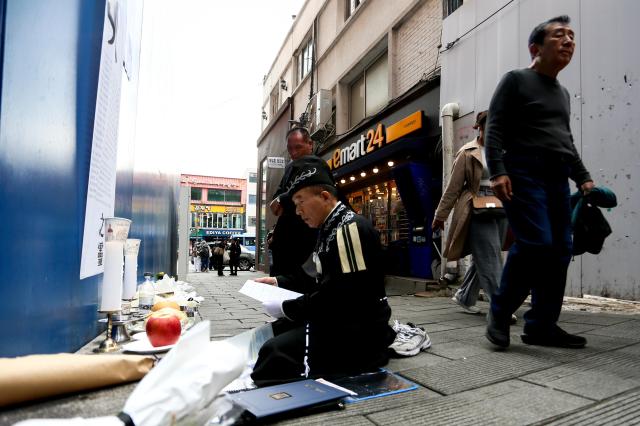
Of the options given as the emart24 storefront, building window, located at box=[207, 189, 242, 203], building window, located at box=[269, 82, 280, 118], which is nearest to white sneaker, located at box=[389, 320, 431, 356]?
the emart24 storefront

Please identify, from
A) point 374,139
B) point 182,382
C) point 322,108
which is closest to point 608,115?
point 374,139

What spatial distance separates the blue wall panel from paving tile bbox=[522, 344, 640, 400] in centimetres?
244

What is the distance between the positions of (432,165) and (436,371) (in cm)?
636

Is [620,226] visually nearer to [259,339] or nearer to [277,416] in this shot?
[259,339]

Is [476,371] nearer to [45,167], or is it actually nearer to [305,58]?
[45,167]

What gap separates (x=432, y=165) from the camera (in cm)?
811

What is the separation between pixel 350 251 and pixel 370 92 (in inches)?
394

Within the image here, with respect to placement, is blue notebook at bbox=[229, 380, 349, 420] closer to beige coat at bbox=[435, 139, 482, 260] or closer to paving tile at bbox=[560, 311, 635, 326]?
beige coat at bbox=[435, 139, 482, 260]

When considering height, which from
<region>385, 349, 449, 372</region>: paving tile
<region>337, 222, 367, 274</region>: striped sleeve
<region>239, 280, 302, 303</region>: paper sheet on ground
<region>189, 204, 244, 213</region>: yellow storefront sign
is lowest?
<region>385, 349, 449, 372</region>: paving tile

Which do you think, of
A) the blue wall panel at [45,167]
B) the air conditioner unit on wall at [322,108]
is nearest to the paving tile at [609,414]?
the blue wall panel at [45,167]

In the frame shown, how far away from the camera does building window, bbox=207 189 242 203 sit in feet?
198

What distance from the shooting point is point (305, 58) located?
1692 centimetres

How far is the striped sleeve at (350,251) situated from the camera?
2029 millimetres

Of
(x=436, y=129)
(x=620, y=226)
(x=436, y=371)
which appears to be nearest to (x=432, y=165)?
(x=436, y=129)
